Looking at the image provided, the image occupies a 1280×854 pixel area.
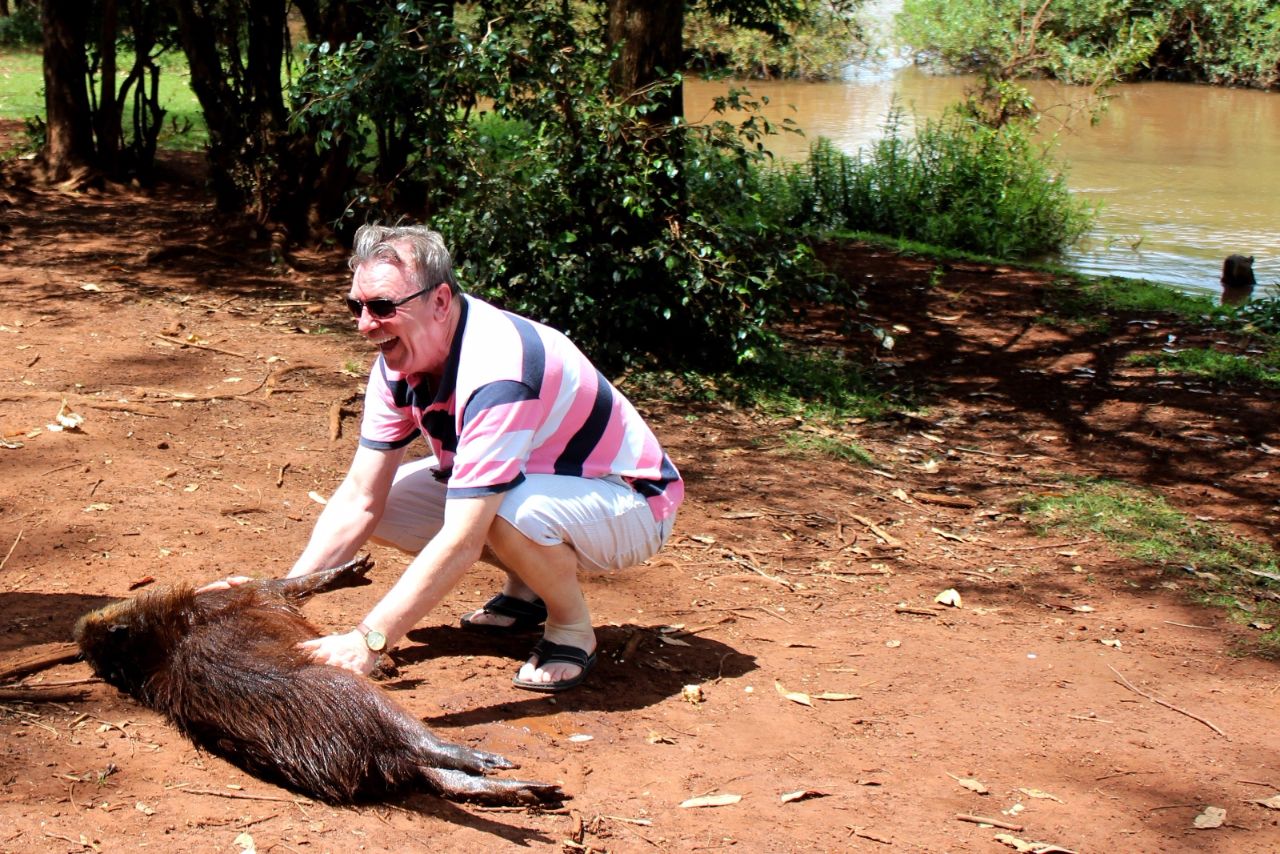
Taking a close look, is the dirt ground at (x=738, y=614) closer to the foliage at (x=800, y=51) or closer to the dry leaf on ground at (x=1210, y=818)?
the dry leaf on ground at (x=1210, y=818)

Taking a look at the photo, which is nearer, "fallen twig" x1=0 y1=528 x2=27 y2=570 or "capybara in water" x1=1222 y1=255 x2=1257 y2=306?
"fallen twig" x1=0 y1=528 x2=27 y2=570

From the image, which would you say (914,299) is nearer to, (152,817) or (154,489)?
(154,489)

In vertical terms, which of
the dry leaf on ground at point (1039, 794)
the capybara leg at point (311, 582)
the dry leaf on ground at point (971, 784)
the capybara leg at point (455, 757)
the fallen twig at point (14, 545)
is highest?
the capybara leg at point (311, 582)

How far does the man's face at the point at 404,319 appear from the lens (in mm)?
3197

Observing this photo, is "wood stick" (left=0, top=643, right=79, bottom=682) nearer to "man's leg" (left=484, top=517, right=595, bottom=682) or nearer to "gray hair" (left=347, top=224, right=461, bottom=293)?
"man's leg" (left=484, top=517, right=595, bottom=682)

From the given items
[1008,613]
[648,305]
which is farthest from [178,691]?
[648,305]

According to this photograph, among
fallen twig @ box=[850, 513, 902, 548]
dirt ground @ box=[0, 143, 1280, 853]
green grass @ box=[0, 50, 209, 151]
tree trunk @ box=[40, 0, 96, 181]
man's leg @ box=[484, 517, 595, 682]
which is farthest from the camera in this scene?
green grass @ box=[0, 50, 209, 151]

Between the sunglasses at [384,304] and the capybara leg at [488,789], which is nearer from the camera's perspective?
the capybara leg at [488,789]

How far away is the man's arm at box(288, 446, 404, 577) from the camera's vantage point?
3.53 metres

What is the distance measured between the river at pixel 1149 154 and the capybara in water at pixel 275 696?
365 inches

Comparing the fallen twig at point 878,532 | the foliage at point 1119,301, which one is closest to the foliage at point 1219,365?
the foliage at point 1119,301

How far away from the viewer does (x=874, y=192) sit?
38.4 ft

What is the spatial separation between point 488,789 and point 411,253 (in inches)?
51.9

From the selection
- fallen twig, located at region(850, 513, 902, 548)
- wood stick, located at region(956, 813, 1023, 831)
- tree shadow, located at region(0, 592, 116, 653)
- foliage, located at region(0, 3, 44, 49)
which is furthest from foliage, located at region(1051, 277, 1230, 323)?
foliage, located at region(0, 3, 44, 49)
